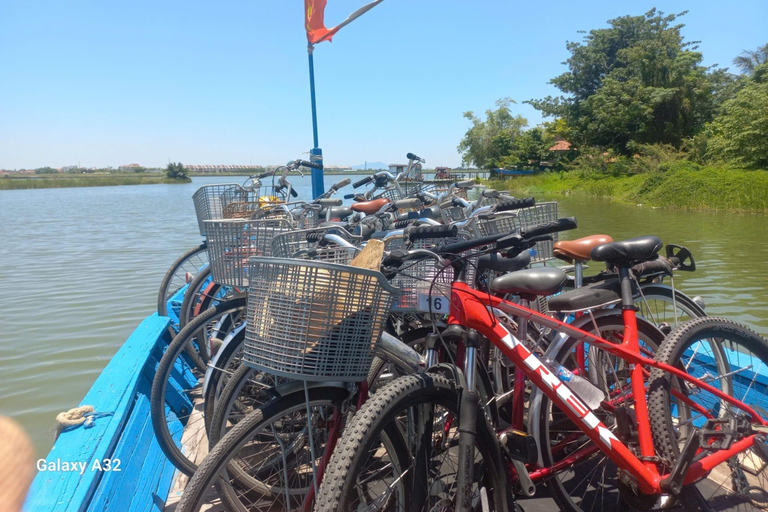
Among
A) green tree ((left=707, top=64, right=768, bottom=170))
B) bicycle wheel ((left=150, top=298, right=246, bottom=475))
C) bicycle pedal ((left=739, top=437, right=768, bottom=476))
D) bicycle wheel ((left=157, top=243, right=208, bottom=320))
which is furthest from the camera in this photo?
green tree ((left=707, top=64, right=768, bottom=170))

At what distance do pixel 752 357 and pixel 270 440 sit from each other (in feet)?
6.81

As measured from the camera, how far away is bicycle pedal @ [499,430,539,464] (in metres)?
1.80

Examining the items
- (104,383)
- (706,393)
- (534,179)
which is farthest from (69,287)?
(534,179)

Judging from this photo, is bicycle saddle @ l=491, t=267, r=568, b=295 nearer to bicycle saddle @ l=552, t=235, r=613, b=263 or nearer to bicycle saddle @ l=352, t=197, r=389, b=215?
bicycle saddle @ l=552, t=235, r=613, b=263

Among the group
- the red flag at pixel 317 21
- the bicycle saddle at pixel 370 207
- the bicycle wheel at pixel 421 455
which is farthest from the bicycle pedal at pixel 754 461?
the red flag at pixel 317 21

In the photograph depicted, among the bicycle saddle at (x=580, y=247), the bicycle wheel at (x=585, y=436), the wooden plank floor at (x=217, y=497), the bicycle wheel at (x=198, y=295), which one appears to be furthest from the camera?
the bicycle wheel at (x=198, y=295)

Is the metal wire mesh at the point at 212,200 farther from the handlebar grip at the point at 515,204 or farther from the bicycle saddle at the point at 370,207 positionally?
the handlebar grip at the point at 515,204

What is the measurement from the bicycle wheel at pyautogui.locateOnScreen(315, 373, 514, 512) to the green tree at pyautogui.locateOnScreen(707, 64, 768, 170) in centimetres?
2193

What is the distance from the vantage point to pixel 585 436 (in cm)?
217

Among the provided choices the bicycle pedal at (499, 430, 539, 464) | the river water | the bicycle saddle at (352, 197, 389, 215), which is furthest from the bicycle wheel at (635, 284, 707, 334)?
the river water

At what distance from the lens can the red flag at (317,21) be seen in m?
7.30

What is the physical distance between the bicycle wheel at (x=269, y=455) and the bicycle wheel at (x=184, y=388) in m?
0.50

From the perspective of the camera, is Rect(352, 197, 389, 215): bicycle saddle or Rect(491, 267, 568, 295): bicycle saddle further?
Rect(352, 197, 389, 215): bicycle saddle

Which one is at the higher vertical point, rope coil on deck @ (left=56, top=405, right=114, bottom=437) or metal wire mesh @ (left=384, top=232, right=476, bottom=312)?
metal wire mesh @ (left=384, top=232, right=476, bottom=312)
